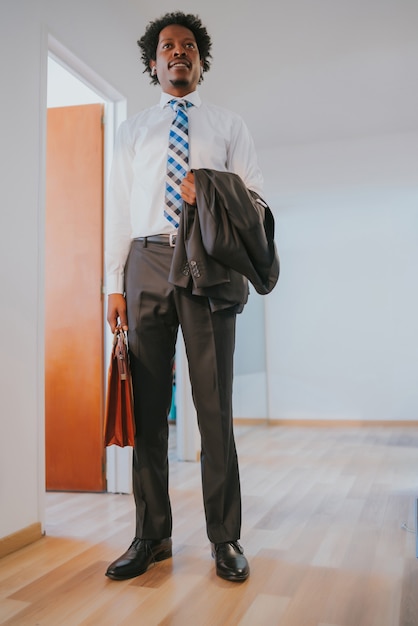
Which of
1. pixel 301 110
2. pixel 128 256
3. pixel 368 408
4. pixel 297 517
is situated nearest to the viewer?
pixel 128 256

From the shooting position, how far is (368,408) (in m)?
5.23

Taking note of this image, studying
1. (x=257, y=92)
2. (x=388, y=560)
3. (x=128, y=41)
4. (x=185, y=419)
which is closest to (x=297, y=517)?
(x=388, y=560)

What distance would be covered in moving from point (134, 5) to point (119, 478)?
2334 mm

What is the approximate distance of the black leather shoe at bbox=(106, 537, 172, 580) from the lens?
1556 millimetres

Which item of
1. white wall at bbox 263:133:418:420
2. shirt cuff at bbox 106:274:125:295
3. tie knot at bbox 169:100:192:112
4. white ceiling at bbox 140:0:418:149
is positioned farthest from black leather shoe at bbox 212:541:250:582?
white wall at bbox 263:133:418:420

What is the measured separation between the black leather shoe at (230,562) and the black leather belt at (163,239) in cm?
84

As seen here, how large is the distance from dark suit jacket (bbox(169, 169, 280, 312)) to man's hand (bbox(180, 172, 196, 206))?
2cm

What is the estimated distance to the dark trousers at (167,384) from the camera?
1583 millimetres

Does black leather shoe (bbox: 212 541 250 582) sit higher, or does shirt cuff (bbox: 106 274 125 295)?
shirt cuff (bbox: 106 274 125 295)

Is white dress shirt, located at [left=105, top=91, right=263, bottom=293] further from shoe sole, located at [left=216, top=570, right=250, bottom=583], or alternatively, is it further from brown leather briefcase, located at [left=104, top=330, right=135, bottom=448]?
shoe sole, located at [left=216, top=570, right=250, bottom=583]

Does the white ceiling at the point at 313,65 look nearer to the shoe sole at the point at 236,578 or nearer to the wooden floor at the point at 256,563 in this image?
the wooden floor at the point at 256,563

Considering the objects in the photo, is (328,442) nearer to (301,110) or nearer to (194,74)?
(301,110)

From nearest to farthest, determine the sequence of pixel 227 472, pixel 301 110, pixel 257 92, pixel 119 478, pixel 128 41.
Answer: pixel 227 472 → pixel 119 478 → pixel 128 41 → pixel 257 92 → pixel 301 110

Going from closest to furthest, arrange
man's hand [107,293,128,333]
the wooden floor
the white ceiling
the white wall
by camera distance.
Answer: the wooden floor < man's hand [107,293,128,333] < the white ceiling < the white wall
